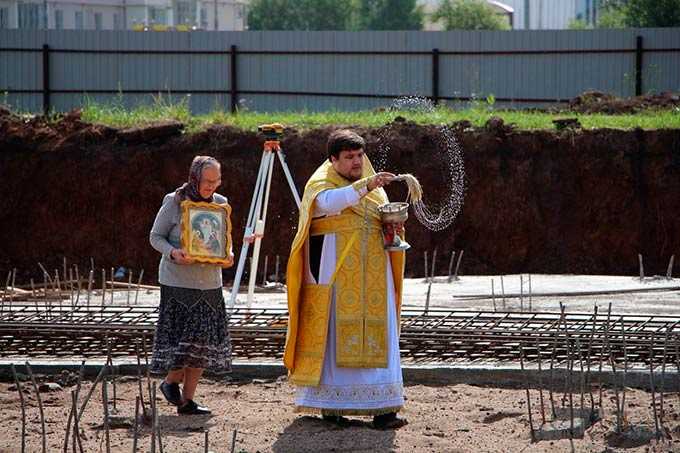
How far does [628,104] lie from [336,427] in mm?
14141

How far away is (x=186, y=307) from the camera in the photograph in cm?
742

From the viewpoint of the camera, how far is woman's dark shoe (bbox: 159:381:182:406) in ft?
24.6

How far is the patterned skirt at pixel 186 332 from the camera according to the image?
24.2 feet

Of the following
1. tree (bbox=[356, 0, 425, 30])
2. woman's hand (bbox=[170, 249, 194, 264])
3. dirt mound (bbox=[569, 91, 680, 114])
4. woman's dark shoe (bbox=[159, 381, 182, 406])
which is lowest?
woman's dark shoe (bbox=[159, 381, 182, 406])

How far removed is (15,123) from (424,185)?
5777 mm

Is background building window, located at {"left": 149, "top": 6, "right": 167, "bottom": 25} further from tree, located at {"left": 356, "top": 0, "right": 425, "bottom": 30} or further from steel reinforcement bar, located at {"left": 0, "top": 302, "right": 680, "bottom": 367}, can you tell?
steel reinforcement bar, located at {"left": 0, "top": 302, "right": 680, "bottom": 367}

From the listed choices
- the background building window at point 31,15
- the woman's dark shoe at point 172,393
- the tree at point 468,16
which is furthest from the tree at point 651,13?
the woman's dark shoe at point 172,393

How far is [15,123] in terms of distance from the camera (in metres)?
19.2

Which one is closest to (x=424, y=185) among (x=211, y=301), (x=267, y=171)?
(x=267, y=171)

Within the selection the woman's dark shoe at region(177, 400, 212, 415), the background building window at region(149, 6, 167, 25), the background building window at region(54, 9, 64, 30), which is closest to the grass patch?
the woman's dark shoe at region(177, 400, 212, 415)

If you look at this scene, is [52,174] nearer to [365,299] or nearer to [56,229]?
[56,229]

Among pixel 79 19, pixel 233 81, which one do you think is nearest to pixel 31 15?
pixel 79 19

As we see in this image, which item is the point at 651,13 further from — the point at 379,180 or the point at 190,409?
the point at 379,180

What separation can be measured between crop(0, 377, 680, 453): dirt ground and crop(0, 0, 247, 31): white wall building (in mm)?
35446
